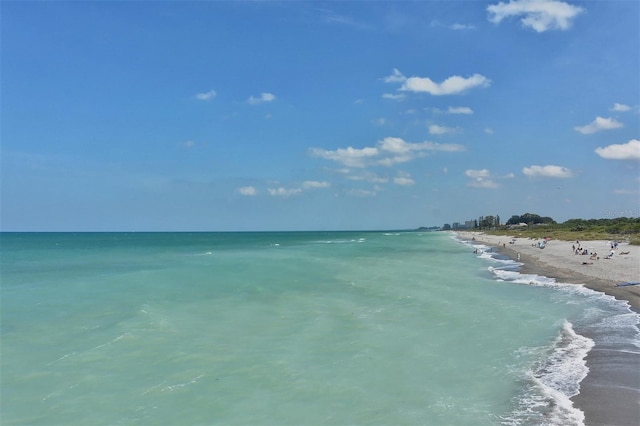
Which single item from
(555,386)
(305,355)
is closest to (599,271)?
(555,386)

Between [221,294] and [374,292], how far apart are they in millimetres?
9427

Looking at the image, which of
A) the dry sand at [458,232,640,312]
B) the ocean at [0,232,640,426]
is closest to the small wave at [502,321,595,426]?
the ocean at [0,232,640,426]

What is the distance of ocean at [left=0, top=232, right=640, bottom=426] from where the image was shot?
9703 mm

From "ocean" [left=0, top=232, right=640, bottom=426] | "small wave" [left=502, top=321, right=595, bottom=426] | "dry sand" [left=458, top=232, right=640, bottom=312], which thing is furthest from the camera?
"dry sand" [left=458, top=232, right=640, bottom=312]

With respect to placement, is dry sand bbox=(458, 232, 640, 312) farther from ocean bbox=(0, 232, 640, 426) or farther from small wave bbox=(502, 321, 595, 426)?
small wave bbox=(502, 321, 595, 426)

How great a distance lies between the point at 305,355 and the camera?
1358 centimetres

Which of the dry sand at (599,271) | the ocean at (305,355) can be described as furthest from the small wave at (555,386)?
the dry sand at (599,271)

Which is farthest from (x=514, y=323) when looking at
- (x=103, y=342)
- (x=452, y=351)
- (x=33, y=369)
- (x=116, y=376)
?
(x=33, y=369)

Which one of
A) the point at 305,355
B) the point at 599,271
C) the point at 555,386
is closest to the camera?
the point at 555,386

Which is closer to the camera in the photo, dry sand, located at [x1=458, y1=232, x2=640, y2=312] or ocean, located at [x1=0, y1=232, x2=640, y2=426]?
ocean, located at [x1=0, y1=232, x2=640, y2=426]

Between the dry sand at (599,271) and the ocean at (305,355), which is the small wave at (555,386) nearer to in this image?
the ocean at (305,355)

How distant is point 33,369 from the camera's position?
12.6 metres

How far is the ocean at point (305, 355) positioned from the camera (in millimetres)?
9703

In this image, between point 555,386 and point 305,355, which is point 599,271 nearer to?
point 555,386
